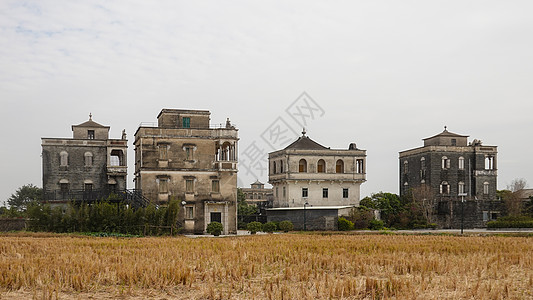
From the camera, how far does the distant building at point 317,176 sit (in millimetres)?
62031

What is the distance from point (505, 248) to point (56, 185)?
42.1 meters

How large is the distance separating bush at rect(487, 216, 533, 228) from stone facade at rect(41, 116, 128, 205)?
36.2 metres

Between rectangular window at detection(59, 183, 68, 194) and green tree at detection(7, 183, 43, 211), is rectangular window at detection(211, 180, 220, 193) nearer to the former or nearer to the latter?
rectangular window at detection(59, 183, 68, 194)

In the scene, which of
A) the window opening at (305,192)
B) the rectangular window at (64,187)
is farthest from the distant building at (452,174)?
the rectangular window at (64,187)

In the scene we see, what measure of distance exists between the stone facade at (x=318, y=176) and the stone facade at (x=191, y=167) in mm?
11771

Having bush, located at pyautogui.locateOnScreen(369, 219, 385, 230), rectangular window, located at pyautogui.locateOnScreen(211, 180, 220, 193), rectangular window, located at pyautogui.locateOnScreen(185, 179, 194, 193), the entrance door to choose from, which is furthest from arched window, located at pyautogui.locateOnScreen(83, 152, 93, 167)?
bush, located at pyautogui.locateOnScreen(369, 219, 385, 230)

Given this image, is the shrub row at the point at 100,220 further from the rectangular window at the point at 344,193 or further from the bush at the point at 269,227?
the rectangular window at the point at 344,193

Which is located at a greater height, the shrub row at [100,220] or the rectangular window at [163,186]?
the rectangular window at [163,186]

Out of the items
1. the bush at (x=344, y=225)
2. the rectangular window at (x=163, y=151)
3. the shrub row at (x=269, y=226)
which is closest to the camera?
the shrub row at (x=269, y=226)

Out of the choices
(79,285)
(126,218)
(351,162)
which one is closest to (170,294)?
(79,285)

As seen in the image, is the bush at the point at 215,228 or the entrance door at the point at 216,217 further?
the entrance door at the point at 216,217

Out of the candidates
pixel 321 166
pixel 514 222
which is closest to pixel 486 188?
pixel 514 222

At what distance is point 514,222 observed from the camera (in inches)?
2093

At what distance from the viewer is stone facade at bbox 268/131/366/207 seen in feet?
204
